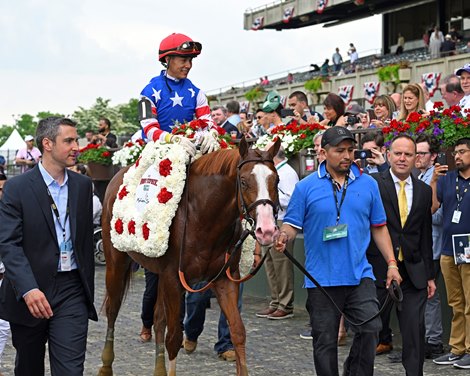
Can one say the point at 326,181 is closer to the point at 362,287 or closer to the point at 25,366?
the point at 362,287

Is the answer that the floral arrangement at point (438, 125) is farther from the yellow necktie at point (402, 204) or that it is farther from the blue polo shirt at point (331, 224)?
the blue polo shirt at point (331, 224)

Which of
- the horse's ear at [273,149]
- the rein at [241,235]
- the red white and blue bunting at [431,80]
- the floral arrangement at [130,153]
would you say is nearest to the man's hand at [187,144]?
the rein at [241,235]

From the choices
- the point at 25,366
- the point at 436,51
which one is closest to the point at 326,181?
the point at 25,366

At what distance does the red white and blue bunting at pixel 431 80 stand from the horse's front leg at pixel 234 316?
25348mm

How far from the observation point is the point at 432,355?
26.9 ft

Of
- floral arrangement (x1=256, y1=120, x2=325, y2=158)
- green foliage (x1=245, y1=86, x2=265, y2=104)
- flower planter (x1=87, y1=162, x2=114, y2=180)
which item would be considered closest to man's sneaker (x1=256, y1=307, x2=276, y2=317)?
floral arrangement (x1=256, y1=120, x2=325, y2=158)

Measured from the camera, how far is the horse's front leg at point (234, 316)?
263 inches

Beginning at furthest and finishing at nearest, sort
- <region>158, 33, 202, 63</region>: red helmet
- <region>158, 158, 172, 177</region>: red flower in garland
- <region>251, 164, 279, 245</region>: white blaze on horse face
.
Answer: <region>158, 33, 202, 63</region>: red helmet → <region>158, 158, 172, 177</region>: red flower in garland → <region>251, 164, 279, 245</region>: white blaze on horse face

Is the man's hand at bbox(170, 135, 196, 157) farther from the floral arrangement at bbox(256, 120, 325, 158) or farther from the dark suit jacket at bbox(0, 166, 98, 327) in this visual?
the floral arrangement at bbox(256, 120, 325, 158)

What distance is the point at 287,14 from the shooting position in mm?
59125

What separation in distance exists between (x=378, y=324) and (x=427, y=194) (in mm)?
1550

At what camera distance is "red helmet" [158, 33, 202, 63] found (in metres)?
7.83

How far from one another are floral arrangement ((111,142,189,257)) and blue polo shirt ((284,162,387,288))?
148cm

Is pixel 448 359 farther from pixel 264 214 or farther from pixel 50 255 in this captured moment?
pixel 50 255
